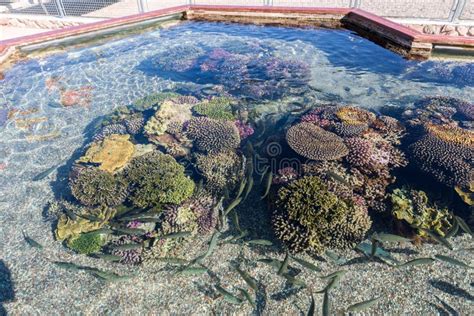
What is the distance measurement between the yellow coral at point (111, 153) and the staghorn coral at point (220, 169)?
148 cm

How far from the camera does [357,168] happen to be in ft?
16.7

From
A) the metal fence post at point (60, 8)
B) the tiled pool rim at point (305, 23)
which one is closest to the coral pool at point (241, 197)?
the tiled pool rim at point (305, 23)

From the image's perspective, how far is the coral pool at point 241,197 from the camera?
158 inches

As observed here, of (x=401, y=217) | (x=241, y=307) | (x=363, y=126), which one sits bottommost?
(x=241, y=307)

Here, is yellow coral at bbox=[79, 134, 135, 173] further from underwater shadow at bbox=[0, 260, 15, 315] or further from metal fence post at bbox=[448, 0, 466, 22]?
metal fence post at bbox=[448, 0, 466, 22]

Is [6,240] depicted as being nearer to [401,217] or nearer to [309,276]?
[309,276]

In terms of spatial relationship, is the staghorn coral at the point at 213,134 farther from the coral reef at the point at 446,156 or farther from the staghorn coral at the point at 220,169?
the coral reef at the point at 446,156

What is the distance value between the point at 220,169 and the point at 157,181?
3.91ft

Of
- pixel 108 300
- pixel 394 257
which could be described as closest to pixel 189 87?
pixel 108 300

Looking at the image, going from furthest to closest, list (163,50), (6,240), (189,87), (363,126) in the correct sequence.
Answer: (163,50) → (189,87) → (363,126) → (6,240)

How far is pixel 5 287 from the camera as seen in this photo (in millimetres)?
4145

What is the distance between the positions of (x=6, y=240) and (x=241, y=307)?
4.11 meters

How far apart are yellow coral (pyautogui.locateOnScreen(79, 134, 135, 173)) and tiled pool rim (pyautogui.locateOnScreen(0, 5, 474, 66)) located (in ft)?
20.8

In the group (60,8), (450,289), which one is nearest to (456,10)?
(450,289)
